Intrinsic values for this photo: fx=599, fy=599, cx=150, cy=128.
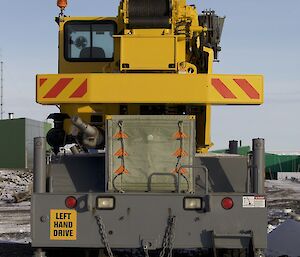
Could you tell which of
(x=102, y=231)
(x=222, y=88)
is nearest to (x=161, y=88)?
(x=222, y=88)

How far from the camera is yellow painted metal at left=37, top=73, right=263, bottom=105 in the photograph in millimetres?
6887

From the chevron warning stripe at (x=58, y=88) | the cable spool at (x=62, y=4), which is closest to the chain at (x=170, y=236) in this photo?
the chevron warning stripe at (x=58, y=88)

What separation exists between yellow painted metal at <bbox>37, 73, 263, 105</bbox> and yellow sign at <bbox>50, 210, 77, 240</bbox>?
133 centimetres

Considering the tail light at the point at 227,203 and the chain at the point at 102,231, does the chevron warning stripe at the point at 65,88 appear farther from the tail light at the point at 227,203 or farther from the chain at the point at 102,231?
the tail light at the point at 227,203

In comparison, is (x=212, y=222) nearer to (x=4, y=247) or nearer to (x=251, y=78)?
(x=251, y=78)

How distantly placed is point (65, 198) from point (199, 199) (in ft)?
4.82

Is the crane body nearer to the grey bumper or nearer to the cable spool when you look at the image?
the grey bumper

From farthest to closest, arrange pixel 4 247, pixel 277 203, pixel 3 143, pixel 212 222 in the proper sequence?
pixel 3 143
pixel 277 203
pixel 4 247
pixel 212 222

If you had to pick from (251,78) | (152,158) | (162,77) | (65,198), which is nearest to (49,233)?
(65,198)

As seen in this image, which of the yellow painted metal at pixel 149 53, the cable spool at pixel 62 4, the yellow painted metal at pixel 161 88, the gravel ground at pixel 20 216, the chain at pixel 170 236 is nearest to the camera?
the chain at pixel 170 236

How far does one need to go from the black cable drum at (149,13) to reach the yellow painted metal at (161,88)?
137cm

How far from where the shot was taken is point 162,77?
6.93 metres

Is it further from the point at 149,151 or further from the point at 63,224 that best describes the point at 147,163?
the point at 63,224

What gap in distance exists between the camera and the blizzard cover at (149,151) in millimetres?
6953
